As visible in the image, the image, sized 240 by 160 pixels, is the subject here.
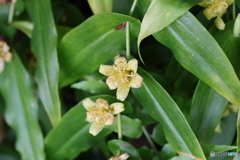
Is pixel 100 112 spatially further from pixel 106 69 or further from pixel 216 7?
pixel 216 7

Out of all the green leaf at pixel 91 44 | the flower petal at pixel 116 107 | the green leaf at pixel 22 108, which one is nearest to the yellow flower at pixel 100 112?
the flower petal at pixel 116 107

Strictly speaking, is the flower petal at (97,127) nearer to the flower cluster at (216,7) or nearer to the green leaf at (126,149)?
the green leaf at (126,149)

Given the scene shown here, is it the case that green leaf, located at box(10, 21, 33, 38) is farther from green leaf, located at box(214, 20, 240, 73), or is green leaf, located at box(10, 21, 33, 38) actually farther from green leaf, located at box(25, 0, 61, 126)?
green leaf, located at box(214, 20, 240, 73)

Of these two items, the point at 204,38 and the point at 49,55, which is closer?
the point at 204,38

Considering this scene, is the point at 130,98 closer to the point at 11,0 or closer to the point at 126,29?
the point at 126,29

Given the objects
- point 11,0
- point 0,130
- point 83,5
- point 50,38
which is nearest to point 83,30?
point 50,38

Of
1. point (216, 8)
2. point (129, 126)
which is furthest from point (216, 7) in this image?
point (129, 126)
